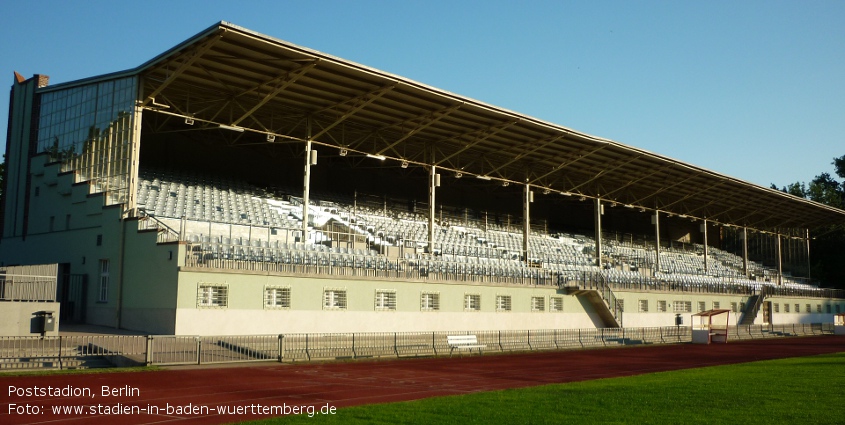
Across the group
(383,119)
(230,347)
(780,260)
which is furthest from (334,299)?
(780,260)

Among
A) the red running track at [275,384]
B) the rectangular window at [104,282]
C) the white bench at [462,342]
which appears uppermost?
the rectangular window at [104,282]

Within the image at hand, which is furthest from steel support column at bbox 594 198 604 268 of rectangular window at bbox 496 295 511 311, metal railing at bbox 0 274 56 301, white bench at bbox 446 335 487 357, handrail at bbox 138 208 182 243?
metal railing at bbox 0 274 56 301

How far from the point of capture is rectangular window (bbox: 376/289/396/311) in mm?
36438

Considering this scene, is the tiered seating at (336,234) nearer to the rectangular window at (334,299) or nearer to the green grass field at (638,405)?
the rectangular window at (334,299)

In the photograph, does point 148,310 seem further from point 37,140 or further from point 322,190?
point 322,190

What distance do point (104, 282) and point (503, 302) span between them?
807 inches

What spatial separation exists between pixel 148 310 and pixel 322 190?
21491 millimetres

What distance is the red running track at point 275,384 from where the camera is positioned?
1437cm

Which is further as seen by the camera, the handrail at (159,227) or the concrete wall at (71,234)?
the concrete wall at (71,234)

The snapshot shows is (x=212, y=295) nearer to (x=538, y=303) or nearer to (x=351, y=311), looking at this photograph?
(x=351, y=311)

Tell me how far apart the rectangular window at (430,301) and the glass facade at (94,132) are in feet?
47.8

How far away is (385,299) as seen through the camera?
36750 mm

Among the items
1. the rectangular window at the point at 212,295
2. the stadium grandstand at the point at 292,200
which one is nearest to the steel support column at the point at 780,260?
the stadium grandstand at the point at 292,200

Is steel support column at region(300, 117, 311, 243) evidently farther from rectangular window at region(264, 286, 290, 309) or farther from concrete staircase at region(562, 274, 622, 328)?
concrete staircase at region(562, 274, 622, 328)
